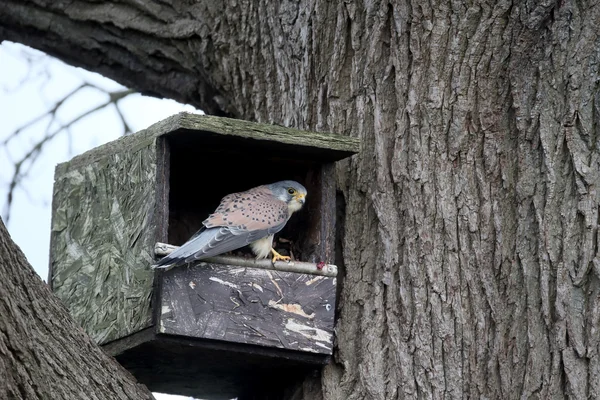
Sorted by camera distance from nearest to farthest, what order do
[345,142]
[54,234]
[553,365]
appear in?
1. [553,365]
2. [345,142]
3. [54,234]

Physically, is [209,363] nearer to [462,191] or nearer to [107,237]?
[107,237]

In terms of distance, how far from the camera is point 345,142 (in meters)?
3.31

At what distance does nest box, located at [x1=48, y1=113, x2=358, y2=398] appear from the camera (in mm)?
3129

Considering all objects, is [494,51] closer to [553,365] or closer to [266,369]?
[553,365]

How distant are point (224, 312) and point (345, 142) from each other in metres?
0.67

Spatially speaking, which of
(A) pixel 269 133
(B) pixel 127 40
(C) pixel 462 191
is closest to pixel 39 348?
(A) pixel 269 133

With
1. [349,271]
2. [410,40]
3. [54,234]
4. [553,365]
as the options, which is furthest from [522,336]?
[54,234]

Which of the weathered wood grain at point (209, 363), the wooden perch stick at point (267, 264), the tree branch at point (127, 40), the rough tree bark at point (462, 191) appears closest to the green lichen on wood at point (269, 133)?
the rough tree bark at point (462, 191)

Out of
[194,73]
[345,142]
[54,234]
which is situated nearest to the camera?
[345,142]

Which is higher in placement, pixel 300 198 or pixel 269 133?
pixel 269 133

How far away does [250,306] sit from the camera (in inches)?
125

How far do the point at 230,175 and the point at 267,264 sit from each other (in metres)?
0.77

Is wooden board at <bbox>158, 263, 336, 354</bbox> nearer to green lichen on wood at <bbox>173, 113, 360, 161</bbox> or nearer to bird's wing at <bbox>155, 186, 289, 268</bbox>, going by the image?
bird's wing at <bbox>155, 186, 289, 268</bbox>

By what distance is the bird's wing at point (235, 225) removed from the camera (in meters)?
3.04
